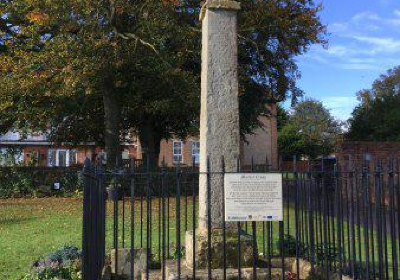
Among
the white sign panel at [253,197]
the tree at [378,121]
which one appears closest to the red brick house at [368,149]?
the tree at [378,121]

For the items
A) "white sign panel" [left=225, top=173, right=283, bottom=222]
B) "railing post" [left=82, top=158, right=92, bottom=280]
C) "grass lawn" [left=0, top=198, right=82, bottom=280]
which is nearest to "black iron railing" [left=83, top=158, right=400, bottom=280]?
"railing post" [left=82, top=158, right=92, bottom=280]

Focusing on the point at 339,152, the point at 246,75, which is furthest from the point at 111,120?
the point at 339,152

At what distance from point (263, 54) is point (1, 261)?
50.8 ft

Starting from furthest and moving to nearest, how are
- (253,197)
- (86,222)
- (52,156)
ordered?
(52,156), (86,222), (253,197)

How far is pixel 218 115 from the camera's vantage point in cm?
541

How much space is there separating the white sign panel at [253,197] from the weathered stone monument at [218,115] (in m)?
0.72

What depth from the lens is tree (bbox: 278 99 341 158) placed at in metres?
48.8

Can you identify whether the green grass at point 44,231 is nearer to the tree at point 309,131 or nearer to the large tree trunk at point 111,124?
the large tree trunk at point 111,124

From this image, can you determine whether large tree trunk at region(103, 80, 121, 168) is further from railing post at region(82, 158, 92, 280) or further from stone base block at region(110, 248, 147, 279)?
railing post at region(82, 158, 92, 280)

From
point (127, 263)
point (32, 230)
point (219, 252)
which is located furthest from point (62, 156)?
point (219, 252)

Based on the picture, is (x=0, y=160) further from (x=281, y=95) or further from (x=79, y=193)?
(x=281, y=95)

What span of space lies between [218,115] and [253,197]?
3.95 ft

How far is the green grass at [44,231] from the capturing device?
839cm

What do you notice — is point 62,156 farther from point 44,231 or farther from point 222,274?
point 222,274
